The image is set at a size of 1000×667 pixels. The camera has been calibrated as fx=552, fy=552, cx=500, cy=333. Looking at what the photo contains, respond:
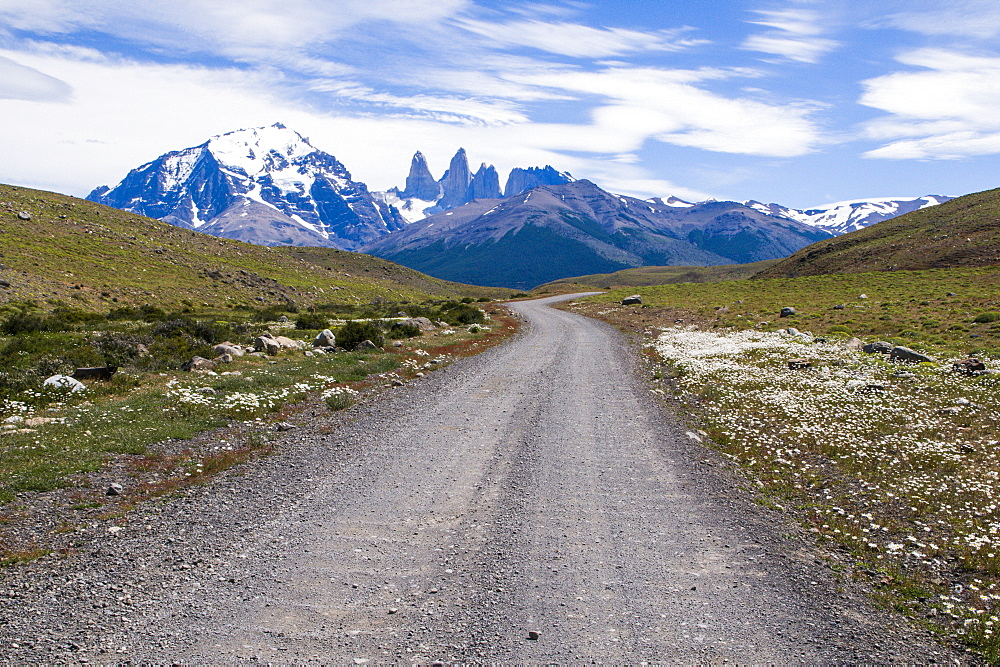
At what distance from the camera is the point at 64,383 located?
1652 centimetres

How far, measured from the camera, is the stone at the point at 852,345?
2645cm

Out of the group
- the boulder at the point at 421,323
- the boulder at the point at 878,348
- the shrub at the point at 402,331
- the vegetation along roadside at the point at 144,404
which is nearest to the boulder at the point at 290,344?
the vegetation along roadside at the point at 144,404

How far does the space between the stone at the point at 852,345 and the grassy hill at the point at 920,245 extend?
63333mm

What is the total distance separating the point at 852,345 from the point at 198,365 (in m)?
29.7

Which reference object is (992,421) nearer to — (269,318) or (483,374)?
(483,374)

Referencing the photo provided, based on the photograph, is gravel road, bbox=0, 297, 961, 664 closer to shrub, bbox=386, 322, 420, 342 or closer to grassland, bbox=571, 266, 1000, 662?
grassland, bbox=571, 266, 1000, 662

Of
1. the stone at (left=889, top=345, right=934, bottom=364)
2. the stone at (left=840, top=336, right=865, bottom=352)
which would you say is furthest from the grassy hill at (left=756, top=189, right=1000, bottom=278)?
the stone at (left=889, top=345, right=934, bottom=364)

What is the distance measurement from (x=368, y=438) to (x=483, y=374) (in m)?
10.2

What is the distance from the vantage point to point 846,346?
90.1 ft

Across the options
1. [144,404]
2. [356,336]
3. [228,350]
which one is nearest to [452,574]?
[144,404]

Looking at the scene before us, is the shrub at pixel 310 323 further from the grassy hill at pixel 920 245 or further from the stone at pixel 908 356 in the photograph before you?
the grassy hill at pixel 920 245

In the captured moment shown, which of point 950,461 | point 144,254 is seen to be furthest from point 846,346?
point 144,254

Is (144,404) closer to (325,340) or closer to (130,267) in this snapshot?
(325,340)

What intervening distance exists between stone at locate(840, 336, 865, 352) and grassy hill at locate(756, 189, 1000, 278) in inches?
2493
